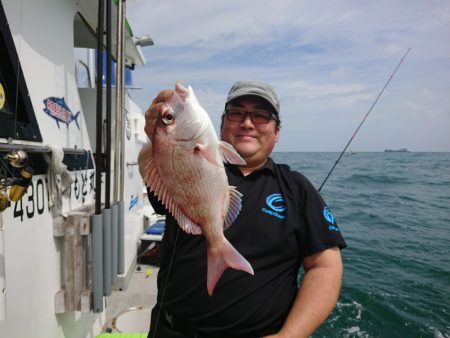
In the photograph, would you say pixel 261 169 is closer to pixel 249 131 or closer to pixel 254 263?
pixel 249 131

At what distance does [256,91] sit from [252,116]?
159 millimetres

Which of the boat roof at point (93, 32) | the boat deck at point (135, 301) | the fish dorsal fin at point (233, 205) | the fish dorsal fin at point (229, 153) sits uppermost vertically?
the boat roof at point (93, 32)

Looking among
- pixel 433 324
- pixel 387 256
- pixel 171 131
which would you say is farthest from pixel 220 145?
pixel 387 256

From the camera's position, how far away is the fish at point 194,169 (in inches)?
64.7

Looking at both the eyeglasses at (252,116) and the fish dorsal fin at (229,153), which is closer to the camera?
the fish dorsal fin at (229,153)

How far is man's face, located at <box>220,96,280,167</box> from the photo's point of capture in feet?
7.00

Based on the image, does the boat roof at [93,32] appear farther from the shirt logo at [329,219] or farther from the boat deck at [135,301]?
the boat deck at [135,301]

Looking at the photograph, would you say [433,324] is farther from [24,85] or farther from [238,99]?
[24,85]

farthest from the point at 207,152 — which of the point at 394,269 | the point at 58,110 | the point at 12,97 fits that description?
the point at 394,269

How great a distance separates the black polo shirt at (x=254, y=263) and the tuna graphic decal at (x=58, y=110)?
5.57ft

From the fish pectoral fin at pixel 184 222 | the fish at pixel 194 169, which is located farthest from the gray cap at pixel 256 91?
the fish pectoral fin at pixel 184 222

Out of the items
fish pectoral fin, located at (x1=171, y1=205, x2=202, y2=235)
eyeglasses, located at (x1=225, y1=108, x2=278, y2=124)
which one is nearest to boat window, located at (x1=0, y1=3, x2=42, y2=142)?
fish pectoral fin, located at (x1=171, y1=205, x2=202, y2=235)

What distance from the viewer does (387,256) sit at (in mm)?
9672

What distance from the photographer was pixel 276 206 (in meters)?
2.12
